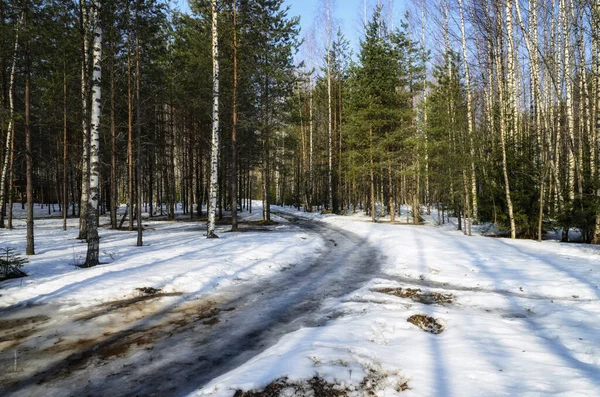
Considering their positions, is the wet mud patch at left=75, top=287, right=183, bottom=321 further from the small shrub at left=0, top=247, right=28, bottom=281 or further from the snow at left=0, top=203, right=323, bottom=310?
the small shrub at left=0, top=247, right=28, bottom=281

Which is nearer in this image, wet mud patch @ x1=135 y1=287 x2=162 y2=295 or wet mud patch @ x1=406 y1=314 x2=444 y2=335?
wet mud patch @ x1=406 y1=314 x2=444 y2=335

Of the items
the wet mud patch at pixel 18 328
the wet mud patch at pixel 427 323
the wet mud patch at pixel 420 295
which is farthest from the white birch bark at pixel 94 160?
the wet mud patch at pixel 427 323

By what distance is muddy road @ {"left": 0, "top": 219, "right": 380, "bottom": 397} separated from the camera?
156 inches

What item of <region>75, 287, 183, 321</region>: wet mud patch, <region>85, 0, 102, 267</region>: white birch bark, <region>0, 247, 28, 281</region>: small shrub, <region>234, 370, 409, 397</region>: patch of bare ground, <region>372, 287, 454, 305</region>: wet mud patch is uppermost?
<region>85, 0, 102, 267</region>: white birch bark

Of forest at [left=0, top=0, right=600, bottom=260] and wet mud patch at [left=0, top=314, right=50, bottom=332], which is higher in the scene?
forest at [left=0, top=0, right=600, bottom=260]

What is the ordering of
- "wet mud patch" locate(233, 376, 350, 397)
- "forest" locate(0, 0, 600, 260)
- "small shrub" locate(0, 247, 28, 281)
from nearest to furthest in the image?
1. "wet mud patch" locate(233, 376, 350, 397)
2. "small shrub" locate(0, 247, 28, 281)
3. "forest" locate(0, 0, 600, 260)

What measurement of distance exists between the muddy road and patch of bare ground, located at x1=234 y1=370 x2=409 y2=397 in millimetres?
1028

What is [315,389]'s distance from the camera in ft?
11.3

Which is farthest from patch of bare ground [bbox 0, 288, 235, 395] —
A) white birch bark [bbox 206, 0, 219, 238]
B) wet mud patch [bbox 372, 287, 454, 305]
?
white birch bark [bbox 206, 0, 219, 238]

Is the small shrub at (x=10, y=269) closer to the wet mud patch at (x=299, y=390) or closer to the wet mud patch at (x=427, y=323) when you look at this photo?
the wet mud patch at (x=299, y=390)

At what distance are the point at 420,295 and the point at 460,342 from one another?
111 inches

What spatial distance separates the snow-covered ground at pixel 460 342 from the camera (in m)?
3.56

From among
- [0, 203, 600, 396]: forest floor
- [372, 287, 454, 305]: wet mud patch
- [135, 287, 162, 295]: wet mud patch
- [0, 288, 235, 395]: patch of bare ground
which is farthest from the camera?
[135, 287, 162, 295]: wet mud patch

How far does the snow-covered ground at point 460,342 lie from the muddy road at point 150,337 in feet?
2.01
